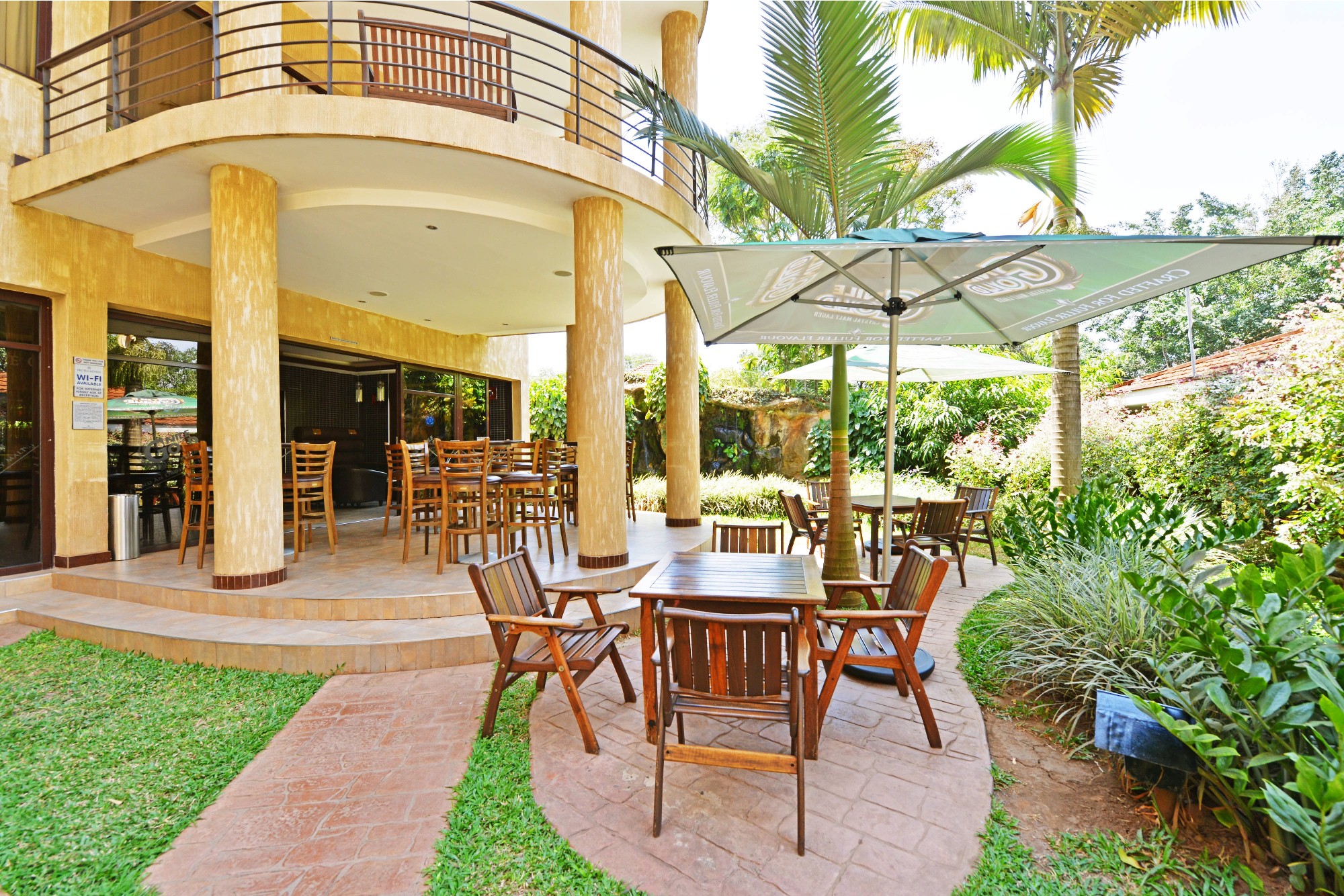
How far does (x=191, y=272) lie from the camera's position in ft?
21.2

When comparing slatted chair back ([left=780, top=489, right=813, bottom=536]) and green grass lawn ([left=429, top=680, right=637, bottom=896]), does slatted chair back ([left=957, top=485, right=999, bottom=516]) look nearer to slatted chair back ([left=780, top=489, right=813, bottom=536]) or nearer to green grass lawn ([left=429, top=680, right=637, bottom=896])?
slatted chair back ([left=780, top=489, right=813, bottom=536])

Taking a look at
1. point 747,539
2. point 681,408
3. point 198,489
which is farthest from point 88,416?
point 747,539

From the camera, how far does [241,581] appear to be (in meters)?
4.55

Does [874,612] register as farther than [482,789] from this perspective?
Yes

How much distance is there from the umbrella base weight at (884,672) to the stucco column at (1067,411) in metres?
3.66

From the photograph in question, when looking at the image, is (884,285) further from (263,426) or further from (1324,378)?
(263,426)

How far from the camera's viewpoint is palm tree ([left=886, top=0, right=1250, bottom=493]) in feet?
19.7

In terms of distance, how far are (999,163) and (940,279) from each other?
1.42 meters

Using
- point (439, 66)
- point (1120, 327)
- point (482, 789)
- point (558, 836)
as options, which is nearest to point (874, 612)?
point (558, 836)

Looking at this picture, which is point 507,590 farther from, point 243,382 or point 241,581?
point 243,382

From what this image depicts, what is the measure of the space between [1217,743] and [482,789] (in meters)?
2.78

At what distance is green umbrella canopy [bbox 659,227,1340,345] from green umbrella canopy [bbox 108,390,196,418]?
20.1 feet

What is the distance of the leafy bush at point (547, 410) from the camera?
14461mm

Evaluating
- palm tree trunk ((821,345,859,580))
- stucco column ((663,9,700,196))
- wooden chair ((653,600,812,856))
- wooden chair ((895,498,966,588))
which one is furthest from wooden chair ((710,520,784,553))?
stucco column ((663,9,700,196))
